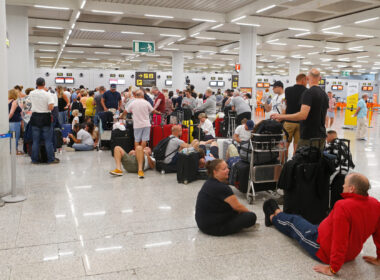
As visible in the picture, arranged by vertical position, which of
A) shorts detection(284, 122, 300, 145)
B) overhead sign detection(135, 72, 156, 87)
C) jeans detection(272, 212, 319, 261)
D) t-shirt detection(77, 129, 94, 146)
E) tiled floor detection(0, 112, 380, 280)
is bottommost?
tiled floor detection(0, 112, 380, 280)

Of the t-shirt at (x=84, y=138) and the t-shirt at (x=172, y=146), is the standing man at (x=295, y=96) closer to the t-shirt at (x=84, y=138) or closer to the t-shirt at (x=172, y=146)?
the t-shirt at (x=172, y=146)

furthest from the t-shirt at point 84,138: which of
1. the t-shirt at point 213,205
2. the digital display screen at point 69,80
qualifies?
the digital display screen at point 69,80

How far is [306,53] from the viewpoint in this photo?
1004 inches

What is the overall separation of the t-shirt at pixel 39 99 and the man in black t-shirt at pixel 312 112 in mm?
4815

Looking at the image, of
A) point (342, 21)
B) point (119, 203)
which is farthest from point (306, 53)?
point (119, 203)

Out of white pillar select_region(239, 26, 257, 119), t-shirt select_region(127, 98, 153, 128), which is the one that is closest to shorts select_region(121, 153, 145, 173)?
t-shirt select_region(127, 98, 153, 128)

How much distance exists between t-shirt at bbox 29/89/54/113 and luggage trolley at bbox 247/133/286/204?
14.9 feet

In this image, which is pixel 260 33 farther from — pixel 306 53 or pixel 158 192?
pixel 158 192

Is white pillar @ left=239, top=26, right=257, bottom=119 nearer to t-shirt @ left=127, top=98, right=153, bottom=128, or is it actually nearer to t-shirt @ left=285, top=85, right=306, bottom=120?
t-shirt @ left=127, top=98, right=153, bottom=128

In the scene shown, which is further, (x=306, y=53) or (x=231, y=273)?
(x=306, y=53)

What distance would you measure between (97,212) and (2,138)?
1875 millimetres

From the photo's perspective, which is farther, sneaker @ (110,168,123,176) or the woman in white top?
the woman in white top

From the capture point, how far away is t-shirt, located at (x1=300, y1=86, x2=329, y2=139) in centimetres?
505

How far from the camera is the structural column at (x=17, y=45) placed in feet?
41.2
